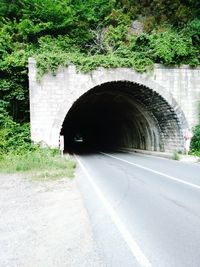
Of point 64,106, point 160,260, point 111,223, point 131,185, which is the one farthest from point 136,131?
point 160,260

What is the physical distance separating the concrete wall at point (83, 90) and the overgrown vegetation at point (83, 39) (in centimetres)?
48

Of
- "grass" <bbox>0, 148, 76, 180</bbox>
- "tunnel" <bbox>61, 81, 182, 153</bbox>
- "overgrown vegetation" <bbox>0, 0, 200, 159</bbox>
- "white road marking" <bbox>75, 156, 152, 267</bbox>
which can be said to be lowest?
"white road marking" <bbox>75, 156, 152, 267</bbox>

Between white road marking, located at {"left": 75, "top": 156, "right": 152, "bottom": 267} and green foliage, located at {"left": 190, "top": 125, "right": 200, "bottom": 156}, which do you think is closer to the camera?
white road marking, located at {"left": 75, "top": 156, "right": 152, "bottom": 267}

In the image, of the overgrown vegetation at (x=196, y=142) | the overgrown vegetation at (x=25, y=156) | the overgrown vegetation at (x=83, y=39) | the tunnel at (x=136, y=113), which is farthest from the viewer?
the tunnel at (x=136, y=113)

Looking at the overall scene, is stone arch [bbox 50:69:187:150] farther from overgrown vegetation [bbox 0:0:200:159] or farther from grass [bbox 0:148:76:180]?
grass [bbox 0:148:76:180]

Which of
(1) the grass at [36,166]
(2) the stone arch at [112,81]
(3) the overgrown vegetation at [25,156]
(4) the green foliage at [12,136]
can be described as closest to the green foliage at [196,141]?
(2) the stone arch at [112,81]

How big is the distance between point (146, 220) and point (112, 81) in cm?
1579

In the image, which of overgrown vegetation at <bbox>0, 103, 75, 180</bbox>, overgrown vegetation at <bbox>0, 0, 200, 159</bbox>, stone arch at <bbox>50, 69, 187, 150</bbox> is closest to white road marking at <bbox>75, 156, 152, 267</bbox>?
overgrown vegetation at <bbox>0, 103, 75, 180</bbox>

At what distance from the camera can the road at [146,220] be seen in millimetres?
4871

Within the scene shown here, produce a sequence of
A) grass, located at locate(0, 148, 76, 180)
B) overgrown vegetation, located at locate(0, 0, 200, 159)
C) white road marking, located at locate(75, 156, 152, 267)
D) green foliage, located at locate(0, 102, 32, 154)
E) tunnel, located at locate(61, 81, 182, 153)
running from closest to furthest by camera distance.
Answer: white road marking, located at locate(75, 156, 152, 267) → grass, located at locate(0, 148, 76, 180) → green foliage, located at locate(0, 102, 32, 154) → overgrown vegetation, located at locate(0, 0, 200, 159) → tunnel, located at locate(61, 81, 182, 153)

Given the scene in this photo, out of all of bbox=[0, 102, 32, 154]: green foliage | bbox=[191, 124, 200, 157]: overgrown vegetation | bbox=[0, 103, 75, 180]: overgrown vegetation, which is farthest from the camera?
bbox=[191, 124, 200, 157]: overgrown vegetation

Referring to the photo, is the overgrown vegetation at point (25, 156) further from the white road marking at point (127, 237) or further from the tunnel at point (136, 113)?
the tunnel at point (136, 113)

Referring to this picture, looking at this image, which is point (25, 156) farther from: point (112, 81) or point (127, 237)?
point (127, 237)

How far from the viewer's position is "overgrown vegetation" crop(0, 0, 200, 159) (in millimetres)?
21094
